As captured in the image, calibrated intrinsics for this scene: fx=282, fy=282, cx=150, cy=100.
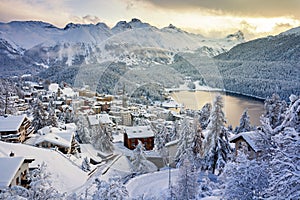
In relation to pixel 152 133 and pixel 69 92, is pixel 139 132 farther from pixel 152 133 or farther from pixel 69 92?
pixel 69 92

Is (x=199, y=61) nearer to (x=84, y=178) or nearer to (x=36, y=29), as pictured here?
(x=84, y=178)

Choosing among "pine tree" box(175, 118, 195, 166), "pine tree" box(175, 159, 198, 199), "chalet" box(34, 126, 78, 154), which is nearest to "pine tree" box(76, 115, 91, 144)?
"chalet" box(34, 126, 78, 154)

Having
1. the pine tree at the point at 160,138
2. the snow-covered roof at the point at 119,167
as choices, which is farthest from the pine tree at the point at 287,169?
the pine tree at the point at 160,138

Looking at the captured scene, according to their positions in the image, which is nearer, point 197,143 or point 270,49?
point 197,143

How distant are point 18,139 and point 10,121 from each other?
183 cm

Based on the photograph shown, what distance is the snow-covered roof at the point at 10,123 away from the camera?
58.4ft

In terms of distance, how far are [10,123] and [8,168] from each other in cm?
1149

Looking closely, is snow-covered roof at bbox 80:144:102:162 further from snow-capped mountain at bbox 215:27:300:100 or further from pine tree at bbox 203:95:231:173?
snow-capped mountain at bbox 215:27:300:100

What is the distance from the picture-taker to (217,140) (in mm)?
12867

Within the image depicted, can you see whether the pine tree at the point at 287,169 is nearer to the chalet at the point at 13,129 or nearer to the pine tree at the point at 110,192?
the pine tree at the point at 110,192

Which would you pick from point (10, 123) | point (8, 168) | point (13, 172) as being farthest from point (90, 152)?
point (13, 172)

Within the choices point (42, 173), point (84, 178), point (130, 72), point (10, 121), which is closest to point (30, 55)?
point (130, 72)

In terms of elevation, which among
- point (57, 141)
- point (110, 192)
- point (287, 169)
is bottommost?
point (57, 141)

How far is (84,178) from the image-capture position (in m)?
12.5
